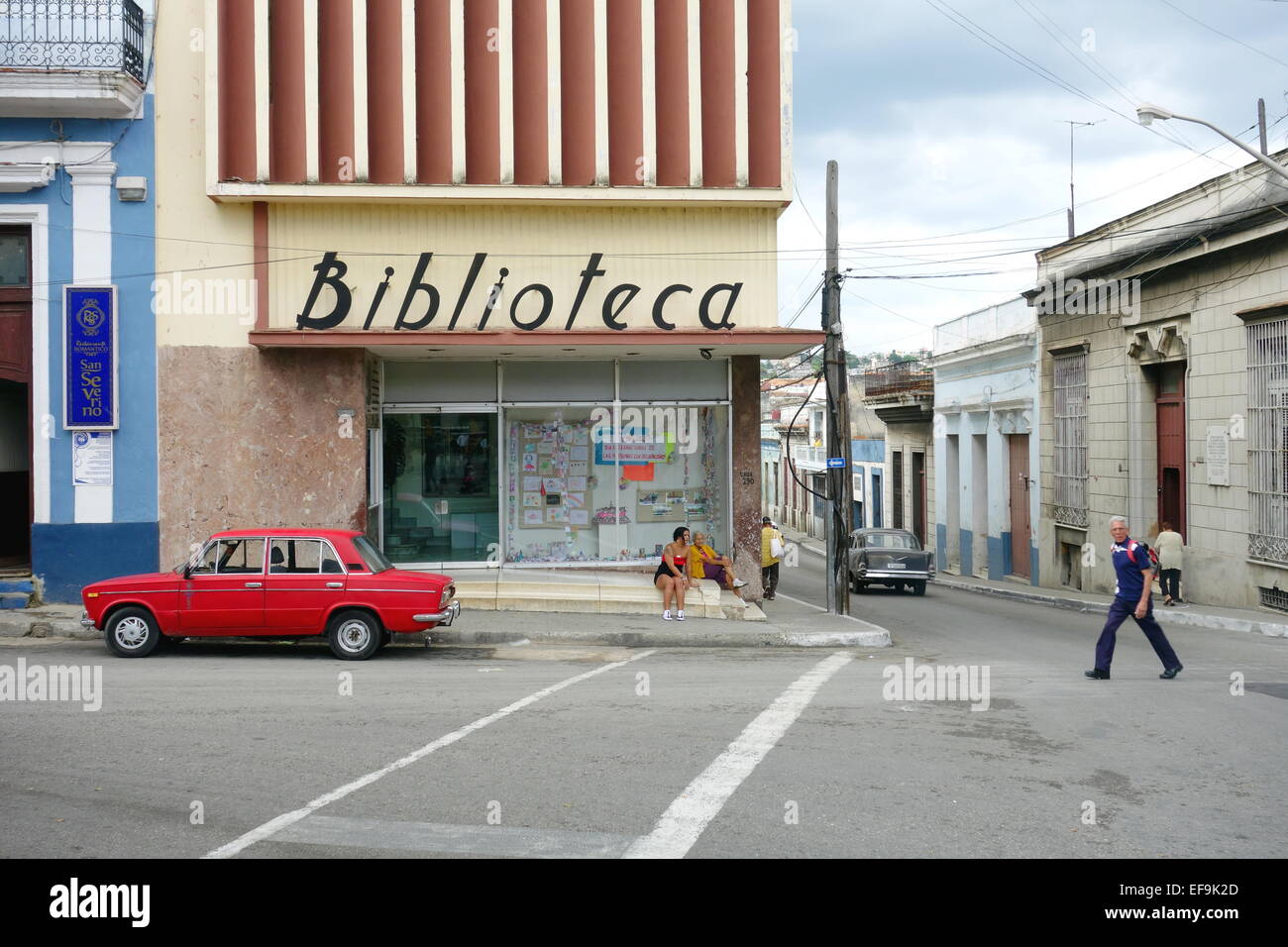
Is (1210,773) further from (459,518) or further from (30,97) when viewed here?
(30,97)

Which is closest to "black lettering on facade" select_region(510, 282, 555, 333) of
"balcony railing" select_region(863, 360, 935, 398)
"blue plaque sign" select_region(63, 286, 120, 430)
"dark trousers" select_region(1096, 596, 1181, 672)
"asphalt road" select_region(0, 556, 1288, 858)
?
"blue plaque sign" select_region(63, 286, 120, 430)

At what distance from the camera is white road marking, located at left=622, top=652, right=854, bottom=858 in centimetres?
648

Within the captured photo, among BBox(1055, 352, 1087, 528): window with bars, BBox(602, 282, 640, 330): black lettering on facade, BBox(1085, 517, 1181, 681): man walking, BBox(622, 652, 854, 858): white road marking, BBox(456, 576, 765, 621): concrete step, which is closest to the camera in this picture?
BBox(622, 652, 854, 858): white road marking

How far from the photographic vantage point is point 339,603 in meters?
13.6

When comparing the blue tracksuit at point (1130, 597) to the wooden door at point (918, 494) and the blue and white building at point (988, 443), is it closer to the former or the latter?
the blue and white building at point (988, 443)

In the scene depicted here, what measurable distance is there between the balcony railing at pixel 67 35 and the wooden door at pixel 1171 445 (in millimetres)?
20812

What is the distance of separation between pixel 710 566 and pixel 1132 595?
322 inches

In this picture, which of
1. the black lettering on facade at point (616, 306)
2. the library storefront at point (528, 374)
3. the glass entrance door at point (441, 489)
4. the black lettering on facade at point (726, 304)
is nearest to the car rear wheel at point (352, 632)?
the library storefront at point (528, 374)

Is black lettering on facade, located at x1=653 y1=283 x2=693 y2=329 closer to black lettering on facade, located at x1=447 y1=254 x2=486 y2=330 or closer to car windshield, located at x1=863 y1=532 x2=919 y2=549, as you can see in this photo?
black lettering on facade, located at x1=447 y1=254 x2=486 y2=330

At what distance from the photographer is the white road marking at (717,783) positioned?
6.48m

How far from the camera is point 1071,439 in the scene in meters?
30.4

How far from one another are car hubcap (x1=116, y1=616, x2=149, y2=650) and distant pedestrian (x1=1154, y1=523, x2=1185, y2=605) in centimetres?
1827
